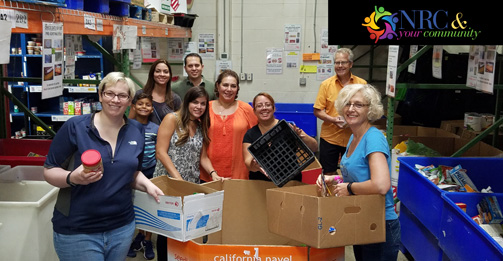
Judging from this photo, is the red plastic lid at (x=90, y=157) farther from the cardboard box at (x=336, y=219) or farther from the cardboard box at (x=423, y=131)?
the cardboard box at (x=423, y=131)

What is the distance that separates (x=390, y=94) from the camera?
3992 millimetres

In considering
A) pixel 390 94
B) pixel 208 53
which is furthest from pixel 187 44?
pixel 390 94

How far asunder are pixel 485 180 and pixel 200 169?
2356mm

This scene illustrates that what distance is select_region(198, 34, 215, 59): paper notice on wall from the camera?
7309mm

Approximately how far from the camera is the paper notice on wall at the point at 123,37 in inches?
148

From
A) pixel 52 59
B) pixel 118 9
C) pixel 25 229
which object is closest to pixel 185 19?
pixel 118 9

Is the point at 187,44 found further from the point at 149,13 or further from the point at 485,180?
the point at 485,180

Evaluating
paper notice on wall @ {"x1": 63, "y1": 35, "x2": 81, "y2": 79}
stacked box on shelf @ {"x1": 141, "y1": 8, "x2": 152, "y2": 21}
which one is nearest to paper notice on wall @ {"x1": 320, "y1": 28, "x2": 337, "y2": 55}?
stacked box on shelf @ {"x1": 141, "y1": 8, "x2": 152, "y2": 21}

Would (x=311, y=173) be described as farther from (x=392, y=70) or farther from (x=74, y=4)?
(x=74, y=4)

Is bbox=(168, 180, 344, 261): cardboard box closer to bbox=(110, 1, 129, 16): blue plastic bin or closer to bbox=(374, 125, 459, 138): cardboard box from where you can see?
bbox=(110, 1, 129, 16): blue plastic bin

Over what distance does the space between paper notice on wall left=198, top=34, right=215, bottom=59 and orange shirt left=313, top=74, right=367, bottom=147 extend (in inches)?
131

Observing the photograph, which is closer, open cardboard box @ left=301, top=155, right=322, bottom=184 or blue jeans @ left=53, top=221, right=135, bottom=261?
blue jeans @ left=53, top=221, right=135, bottom=261

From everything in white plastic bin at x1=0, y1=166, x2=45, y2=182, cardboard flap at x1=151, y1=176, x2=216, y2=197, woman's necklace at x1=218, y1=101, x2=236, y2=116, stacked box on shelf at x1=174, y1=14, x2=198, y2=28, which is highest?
stacked box on shelf at x1=174, y1=14, x2=198, y2=28

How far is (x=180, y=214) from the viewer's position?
Result: 2230 millimetres
